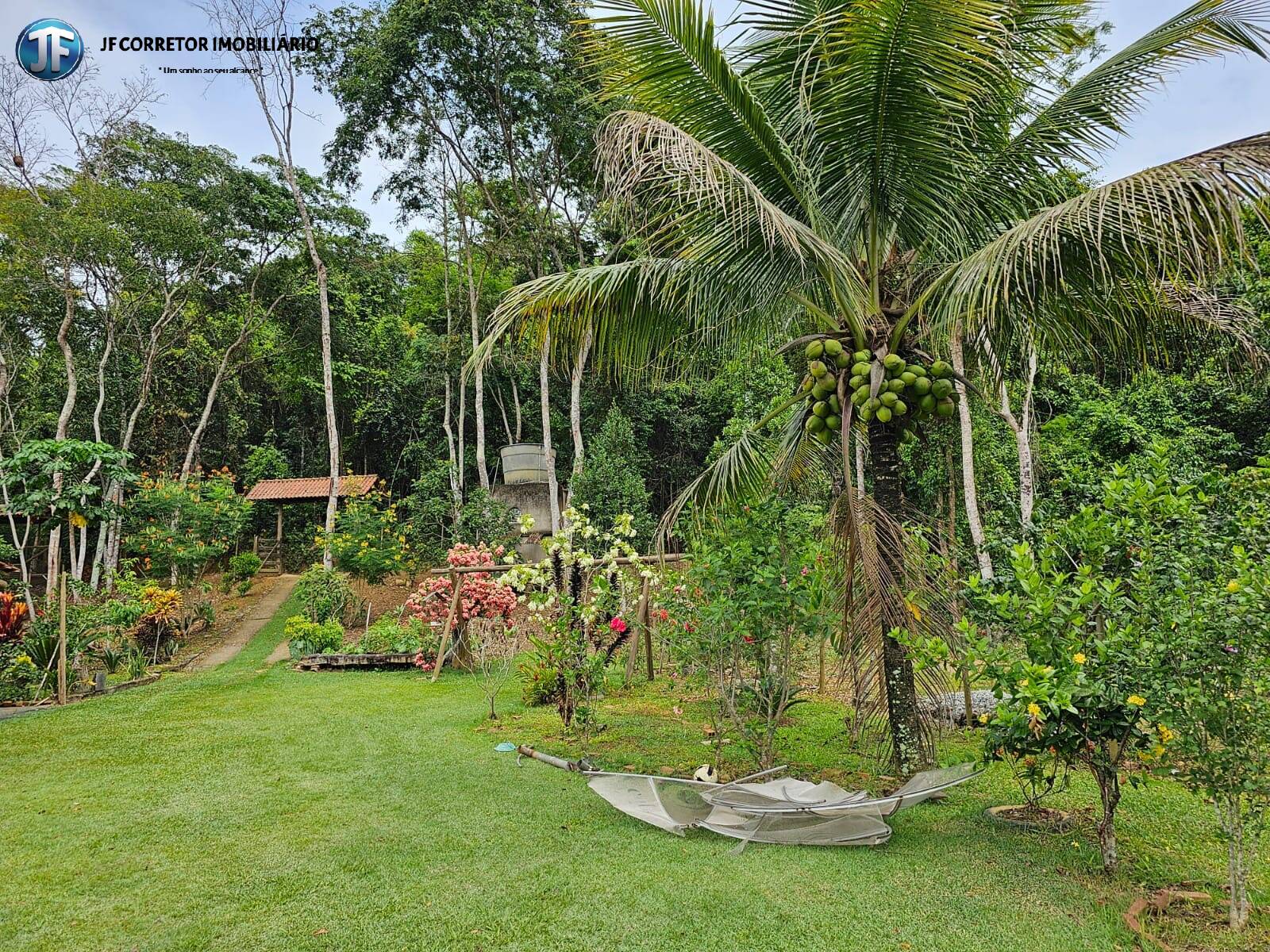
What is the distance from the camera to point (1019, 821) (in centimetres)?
339

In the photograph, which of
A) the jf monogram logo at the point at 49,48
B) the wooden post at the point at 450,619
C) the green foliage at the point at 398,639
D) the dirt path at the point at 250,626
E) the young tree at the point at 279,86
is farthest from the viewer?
the young tree at the point at 279,86

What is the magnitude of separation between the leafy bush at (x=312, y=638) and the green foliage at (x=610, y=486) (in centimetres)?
498

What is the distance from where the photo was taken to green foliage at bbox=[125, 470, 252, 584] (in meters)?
A: 11.8

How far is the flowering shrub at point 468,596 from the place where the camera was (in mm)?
7918

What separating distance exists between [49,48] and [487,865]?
12.4 m

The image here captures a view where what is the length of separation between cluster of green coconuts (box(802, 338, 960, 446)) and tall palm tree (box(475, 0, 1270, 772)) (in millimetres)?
51

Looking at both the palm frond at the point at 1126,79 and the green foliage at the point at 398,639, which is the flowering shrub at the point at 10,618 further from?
the palm frond at the point at 1126,79

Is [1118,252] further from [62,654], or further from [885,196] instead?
[62,654]

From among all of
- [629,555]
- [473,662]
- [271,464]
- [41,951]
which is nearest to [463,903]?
[41,951]

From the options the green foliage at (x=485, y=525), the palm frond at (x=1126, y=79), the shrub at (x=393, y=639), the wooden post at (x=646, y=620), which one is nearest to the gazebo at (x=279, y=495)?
the green foliage at (x=485, y=525)

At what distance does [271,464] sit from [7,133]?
859 cm

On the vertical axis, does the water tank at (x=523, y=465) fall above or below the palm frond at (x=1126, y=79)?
below

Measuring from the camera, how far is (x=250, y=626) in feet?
39.0

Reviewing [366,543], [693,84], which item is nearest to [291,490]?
[366,543]
